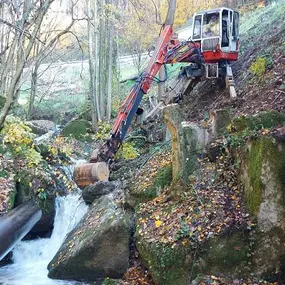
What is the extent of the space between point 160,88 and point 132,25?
29.5ft

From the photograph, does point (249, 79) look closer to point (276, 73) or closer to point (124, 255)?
point (276, 73)

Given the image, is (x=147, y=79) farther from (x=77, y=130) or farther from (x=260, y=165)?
(x=77, y=130)

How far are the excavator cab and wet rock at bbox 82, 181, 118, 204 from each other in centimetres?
616

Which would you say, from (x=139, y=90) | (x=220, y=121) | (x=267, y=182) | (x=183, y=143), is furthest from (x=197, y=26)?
(x=267, y=182)

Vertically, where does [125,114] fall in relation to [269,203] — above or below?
above

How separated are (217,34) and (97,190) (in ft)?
23.8

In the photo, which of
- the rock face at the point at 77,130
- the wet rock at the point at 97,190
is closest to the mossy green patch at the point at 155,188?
the wet rock at the point at 97,190

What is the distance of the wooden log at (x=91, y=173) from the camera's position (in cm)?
1049

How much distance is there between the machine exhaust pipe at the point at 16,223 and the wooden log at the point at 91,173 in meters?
1.57

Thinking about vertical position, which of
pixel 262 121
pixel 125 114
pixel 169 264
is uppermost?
pixel 262 121

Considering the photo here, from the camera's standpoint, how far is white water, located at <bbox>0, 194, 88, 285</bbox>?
26.1ft

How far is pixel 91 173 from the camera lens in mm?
10508

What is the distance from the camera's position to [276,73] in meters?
10.8

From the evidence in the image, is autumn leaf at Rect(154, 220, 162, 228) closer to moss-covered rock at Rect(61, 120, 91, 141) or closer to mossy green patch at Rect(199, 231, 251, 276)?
mossy green patch at Rect(199, 231, 251, 276)
